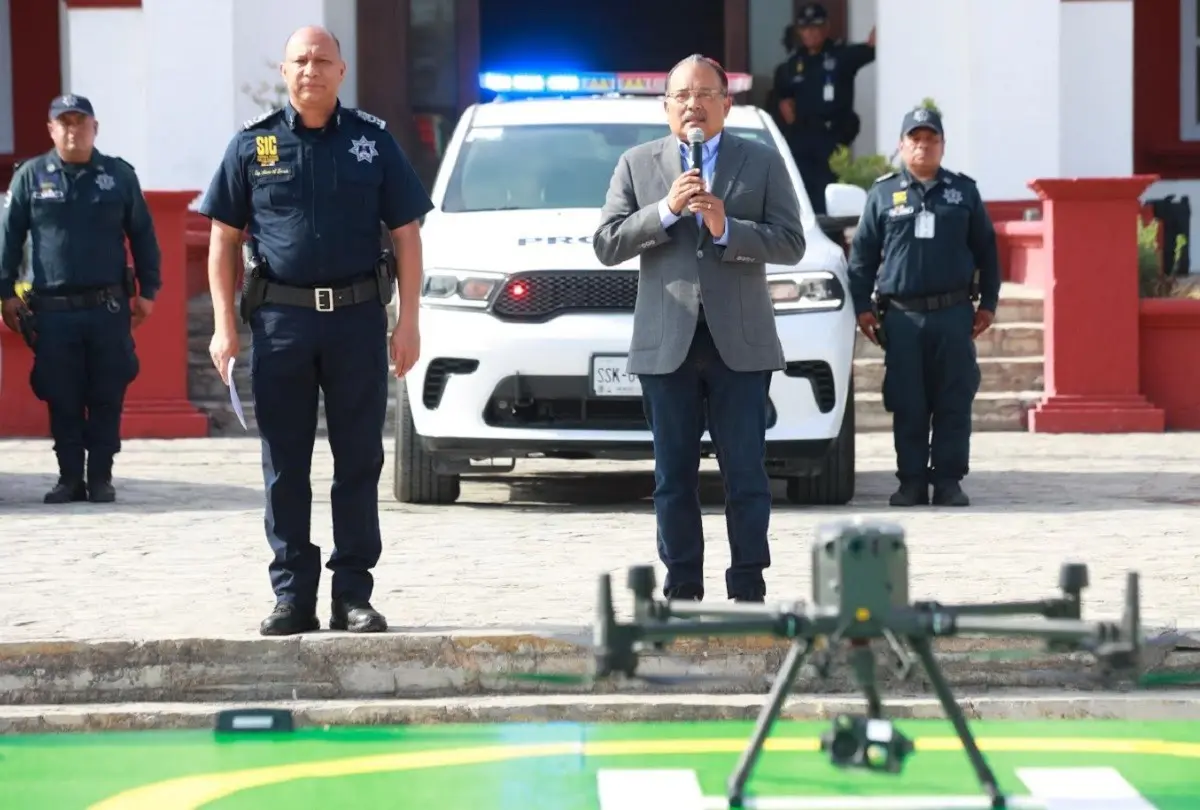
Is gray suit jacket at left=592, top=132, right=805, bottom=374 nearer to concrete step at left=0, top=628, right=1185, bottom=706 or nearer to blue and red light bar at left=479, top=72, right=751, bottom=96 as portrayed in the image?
concrete step at left=0, top=628, right=1185, bottom=706

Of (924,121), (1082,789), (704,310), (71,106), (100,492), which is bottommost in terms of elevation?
(1082,789)

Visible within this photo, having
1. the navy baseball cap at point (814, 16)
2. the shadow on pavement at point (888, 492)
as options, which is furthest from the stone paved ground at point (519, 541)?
the navy baseball cap at point (814, 16)

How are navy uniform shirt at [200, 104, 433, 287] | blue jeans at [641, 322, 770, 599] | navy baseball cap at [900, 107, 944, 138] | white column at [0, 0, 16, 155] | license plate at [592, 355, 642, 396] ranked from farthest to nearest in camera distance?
white column at [0, 0, 16, 155]
navy baseball cap at [900, 107, 944, 138]
license plate at [592, 355, 642, 396]
blue jeans at [641, 322, 770, 599]
navy uniform shirt at [200, 104, 433, 287]

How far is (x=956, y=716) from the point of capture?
478 centimetres

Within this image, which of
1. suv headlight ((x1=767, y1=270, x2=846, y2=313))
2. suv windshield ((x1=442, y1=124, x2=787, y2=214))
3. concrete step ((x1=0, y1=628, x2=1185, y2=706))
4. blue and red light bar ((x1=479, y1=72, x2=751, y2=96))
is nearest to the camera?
concrete step ((x1=0, y1=628, x2=1185, y2=706))

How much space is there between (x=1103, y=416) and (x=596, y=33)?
979 cm

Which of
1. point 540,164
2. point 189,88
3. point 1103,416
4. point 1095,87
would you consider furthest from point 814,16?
point 540,164

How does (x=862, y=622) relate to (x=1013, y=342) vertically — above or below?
below

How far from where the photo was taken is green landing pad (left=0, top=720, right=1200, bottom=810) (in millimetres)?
5547

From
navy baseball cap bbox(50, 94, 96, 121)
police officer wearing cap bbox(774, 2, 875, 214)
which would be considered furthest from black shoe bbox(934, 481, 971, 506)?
police officer wearing cap bbox(774, 2, 875, 214)

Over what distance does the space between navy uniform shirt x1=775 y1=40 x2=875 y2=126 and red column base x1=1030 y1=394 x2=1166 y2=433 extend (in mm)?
3687

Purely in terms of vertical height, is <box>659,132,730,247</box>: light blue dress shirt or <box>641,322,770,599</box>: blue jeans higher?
<box>659,132,730,247</box>: light blue dress shirt

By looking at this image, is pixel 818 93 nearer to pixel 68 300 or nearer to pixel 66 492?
pixel 68 300

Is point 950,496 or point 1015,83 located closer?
point 950,496
